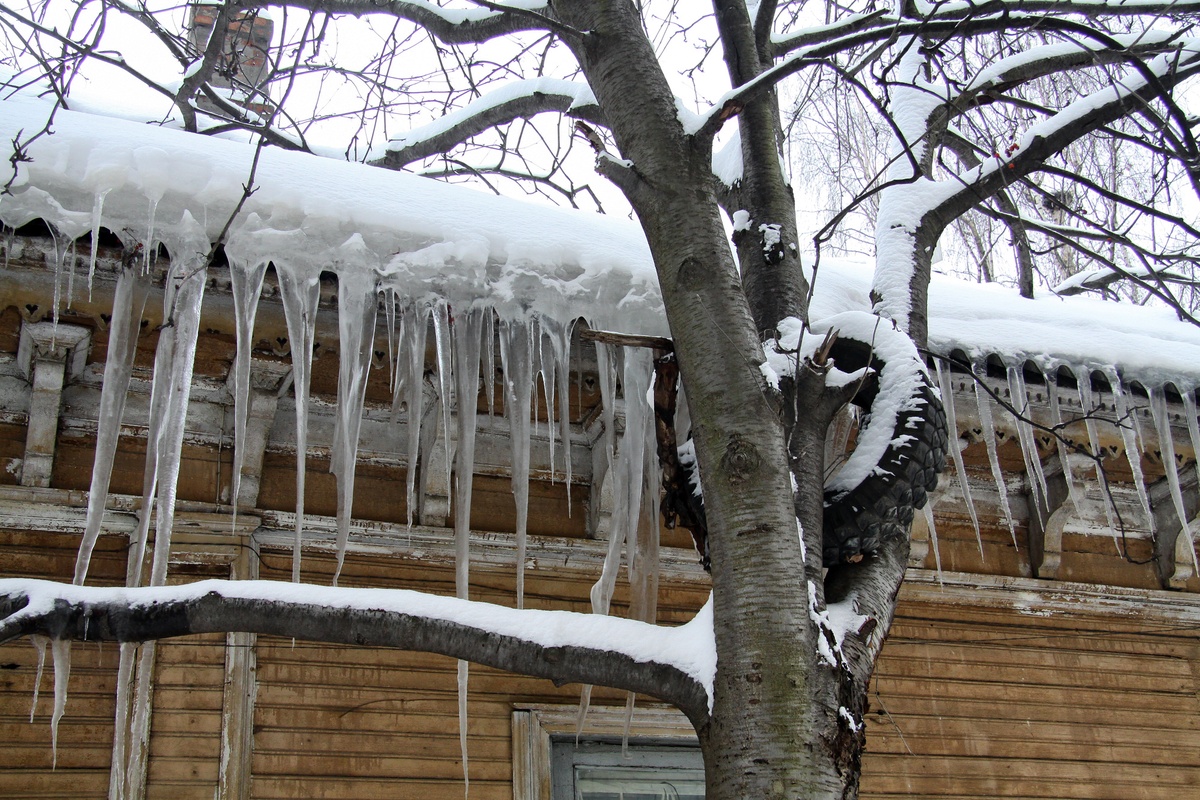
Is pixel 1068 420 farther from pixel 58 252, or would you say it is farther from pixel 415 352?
pixel 58 252

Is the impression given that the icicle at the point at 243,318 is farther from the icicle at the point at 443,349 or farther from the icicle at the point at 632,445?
the icicle at the point at 632,445

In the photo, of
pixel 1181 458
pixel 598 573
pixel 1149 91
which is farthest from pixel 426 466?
pixel 1181 458

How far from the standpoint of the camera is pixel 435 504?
165 inches

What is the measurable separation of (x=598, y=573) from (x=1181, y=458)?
2.59 meters

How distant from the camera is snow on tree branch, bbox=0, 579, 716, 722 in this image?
6.89 feet

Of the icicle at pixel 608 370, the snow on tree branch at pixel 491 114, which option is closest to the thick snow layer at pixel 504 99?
the snow on tree branch at pixel 491 114

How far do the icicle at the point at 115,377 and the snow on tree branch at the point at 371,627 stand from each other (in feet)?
2.51

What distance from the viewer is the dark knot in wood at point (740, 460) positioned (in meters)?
2.19

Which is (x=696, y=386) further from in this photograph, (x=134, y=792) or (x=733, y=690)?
(x=134, y=792)

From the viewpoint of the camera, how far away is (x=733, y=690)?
202 cm

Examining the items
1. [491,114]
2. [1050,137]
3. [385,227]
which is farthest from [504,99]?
[1050,137]

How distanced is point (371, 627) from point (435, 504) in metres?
2.05

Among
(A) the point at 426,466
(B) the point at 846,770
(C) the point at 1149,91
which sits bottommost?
(B) the point at 846,770

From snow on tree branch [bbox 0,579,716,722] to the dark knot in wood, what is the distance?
331mm
